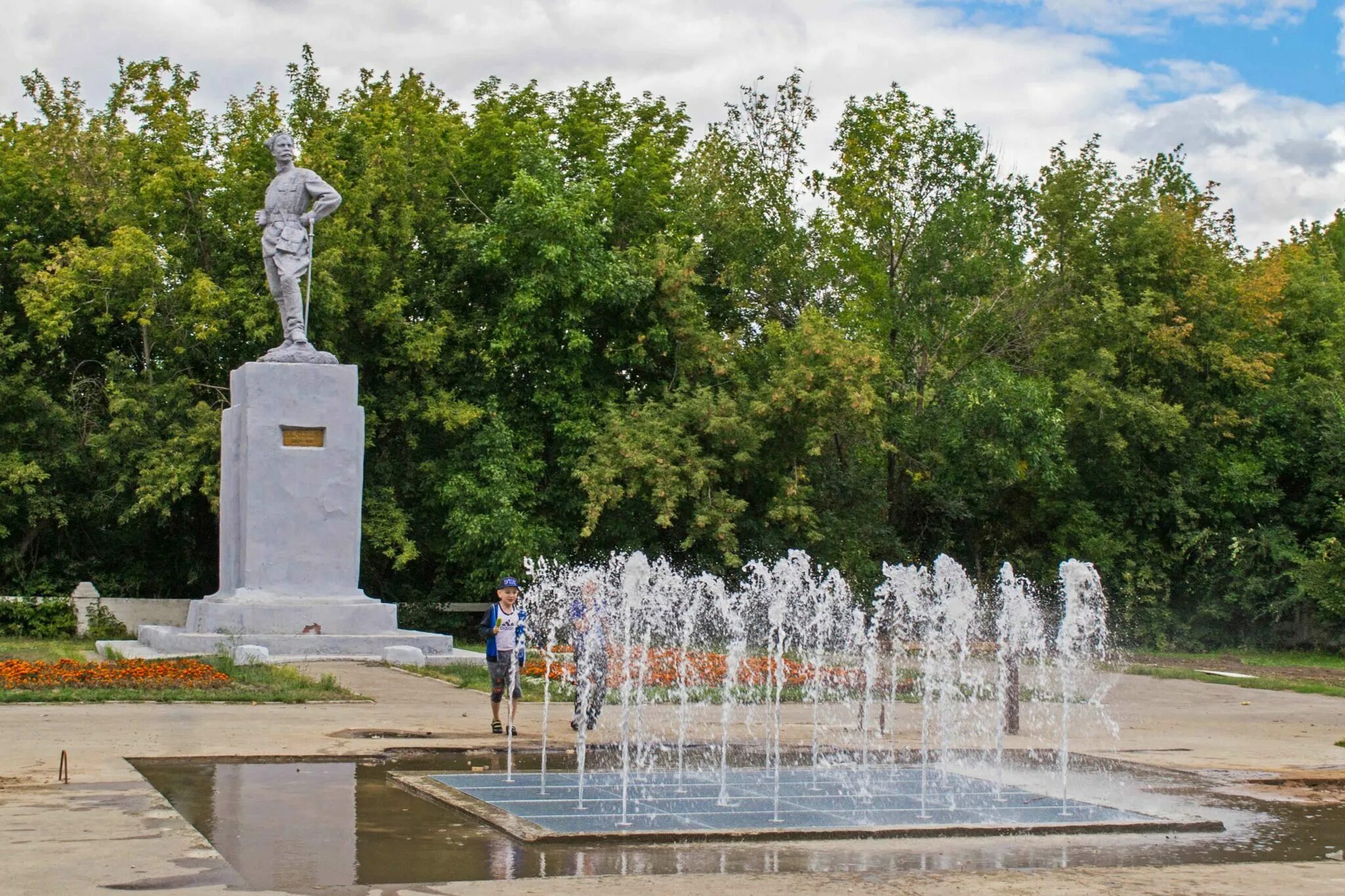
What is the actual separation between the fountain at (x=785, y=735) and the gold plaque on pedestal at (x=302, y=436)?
4.54 m

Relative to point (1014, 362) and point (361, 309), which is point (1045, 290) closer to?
point (1014, 362)

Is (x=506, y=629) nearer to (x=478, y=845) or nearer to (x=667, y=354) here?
(x=478, y=845)

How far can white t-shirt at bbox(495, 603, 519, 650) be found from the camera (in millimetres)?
12492

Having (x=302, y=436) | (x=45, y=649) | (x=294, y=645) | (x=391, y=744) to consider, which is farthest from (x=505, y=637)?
(x=45, y=649)

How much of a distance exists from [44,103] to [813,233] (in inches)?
622

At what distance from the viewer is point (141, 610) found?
1081 inches

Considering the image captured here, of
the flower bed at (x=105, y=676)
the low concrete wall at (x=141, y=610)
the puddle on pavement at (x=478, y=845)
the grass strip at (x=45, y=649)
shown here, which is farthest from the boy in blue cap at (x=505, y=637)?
the low concrete wall at (x=141, y=610)

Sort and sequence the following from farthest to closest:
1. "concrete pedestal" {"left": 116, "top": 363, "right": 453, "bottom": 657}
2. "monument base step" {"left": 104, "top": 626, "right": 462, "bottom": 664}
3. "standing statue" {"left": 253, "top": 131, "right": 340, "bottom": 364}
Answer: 1. "standing statue" {"left": 253, "top": 131, "right": 340, "bottom": 364}
2. "concrete pedestal" {"left": 116, "top": 363, "right": 453, "bottom": 657}
3. "monument base step" {"left": 104, "top": 626, "right": 462, "bottom": 664}

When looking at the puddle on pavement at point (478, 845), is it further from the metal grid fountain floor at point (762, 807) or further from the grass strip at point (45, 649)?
the grass strip at point (45, 649)

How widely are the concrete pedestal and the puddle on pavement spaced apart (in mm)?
11227

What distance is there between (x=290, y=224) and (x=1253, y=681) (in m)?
15.3

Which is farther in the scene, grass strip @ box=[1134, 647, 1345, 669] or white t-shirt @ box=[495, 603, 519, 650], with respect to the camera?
grass strip @ box=[1134, 647, 1345, 669]

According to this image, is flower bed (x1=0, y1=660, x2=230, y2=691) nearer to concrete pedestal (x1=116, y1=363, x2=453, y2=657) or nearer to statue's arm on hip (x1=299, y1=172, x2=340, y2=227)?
concrete pedestal (x1=116, y1=363, x2=453, y2=657)

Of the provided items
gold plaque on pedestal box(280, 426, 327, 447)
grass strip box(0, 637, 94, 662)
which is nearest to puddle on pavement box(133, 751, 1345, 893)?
grass strip box(0, 637, 94, 662)
